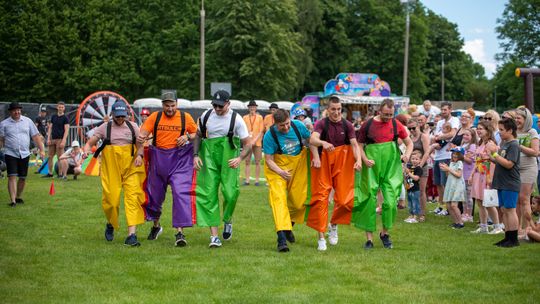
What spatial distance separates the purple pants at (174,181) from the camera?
10891 mm

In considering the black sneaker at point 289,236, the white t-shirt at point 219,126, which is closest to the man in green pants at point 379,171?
the black sneaker at point 289,236

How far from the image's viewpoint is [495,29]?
71.9m

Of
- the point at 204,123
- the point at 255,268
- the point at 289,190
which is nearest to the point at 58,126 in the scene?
the point at 204,123

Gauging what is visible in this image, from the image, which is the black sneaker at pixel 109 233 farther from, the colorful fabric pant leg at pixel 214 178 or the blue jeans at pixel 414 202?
the blue jeans at pixel 414 202

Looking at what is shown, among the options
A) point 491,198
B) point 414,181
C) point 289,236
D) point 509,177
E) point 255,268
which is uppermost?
point 509,177

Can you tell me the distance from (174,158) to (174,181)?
0.33m

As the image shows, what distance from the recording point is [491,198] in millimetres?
11773

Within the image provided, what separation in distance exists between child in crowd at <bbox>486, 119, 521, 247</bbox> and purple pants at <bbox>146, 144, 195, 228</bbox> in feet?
14.3

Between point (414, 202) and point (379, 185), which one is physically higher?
point (379, 185)

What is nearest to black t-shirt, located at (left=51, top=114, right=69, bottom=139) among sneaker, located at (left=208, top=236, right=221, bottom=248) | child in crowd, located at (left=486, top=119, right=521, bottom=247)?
sneaker, located at (left=208, top=236, right=221, bottom=248)

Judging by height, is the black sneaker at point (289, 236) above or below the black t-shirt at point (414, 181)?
below

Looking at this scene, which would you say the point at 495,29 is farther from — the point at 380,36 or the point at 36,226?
the point at 36,226

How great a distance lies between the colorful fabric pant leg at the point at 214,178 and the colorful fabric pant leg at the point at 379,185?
5.86 feet

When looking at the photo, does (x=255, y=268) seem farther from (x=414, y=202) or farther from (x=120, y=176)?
(x=414, y=202)
